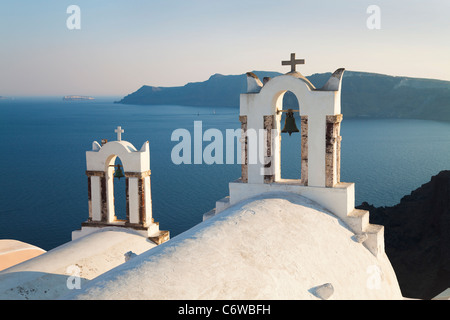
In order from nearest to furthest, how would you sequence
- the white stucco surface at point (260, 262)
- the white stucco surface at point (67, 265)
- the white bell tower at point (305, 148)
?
the white stucco surface at point (260, 262)
the white stucco surface at point (67, 265)
the white bell tower at point (305, 148)

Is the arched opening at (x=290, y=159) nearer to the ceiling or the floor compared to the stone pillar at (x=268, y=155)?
nearer to the floor

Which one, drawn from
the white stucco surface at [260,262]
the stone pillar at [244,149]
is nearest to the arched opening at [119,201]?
the stone pillar at [244,149]

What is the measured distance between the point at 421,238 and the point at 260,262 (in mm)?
31388

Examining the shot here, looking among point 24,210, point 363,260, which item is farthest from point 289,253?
point 24,210

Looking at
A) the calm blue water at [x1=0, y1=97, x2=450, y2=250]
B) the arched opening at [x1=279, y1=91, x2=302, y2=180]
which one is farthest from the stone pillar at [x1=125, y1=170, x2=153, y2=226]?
the arched opening at [x1=279, y1=91, x2=302, y2=180]

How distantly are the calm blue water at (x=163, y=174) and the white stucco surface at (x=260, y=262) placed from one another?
2839 cm

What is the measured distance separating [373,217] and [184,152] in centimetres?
4641

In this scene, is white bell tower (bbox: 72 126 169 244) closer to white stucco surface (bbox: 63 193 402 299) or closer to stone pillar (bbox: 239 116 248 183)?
stone pillar (bbox: 239 116 248 183)

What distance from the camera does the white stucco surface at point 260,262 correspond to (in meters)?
6.04

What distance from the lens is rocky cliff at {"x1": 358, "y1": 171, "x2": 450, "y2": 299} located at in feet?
99.3

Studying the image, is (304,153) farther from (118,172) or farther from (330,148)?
(118,172)

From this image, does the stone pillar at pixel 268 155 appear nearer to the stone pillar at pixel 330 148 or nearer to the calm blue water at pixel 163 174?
the stone pillar at pixel 330 148

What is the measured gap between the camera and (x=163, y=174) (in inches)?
Answer: 2200
